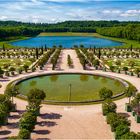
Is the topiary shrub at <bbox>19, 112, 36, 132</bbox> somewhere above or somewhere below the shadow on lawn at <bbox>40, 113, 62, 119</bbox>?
above

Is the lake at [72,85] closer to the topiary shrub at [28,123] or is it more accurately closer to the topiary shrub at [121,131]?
the topiary shrub at [28,123]

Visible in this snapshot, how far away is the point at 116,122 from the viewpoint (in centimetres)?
2303

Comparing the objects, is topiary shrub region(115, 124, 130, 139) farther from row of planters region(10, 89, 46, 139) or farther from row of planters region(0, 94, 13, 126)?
row of planters region(0, 94, 13, 126)

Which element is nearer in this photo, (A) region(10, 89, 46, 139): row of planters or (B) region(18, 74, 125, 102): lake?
(A) region(10, 89, 46, 139): row of planters

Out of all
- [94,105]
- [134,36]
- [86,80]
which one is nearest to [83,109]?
[94,105]

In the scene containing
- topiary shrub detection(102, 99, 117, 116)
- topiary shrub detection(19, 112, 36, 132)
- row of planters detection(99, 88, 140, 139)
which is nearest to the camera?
row of planters detection(99, 88, 140, 139)

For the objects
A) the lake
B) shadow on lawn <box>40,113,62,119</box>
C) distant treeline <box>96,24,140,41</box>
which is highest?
distant treeline <box>96,24,140,41</box>

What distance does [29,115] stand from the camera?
23.7 m

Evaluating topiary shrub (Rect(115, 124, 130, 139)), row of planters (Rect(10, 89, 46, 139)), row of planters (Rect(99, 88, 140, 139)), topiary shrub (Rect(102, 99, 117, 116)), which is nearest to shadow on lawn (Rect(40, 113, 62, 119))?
row of planters (Rect(10, 89, 46, 139))

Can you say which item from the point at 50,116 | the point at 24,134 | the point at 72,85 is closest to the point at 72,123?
the point at 50,116

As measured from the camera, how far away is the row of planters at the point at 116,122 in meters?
19.6

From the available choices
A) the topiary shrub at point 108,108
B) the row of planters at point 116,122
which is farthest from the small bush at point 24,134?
the topiary shrub at point 108,108

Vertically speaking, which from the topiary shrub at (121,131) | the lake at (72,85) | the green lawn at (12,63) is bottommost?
the lake at (72,85)

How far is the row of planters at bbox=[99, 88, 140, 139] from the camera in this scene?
64.2ft
